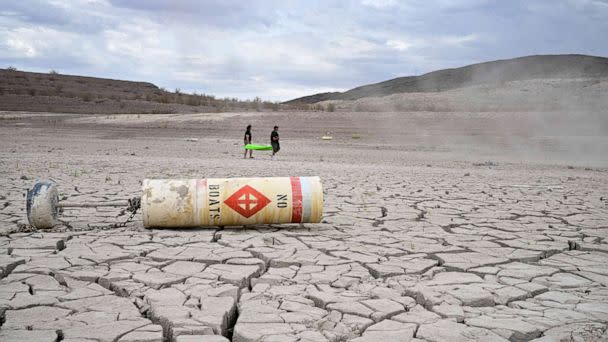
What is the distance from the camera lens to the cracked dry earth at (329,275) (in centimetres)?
280

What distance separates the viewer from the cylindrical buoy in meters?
4.66

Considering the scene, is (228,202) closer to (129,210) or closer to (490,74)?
(129,210)

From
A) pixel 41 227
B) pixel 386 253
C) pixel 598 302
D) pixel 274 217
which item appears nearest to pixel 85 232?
pixel 41 227

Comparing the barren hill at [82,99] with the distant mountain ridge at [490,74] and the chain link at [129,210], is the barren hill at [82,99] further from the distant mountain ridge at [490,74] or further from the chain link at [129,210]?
the chain link at [129,210]

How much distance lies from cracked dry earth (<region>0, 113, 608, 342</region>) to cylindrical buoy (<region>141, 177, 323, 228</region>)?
0.44ft

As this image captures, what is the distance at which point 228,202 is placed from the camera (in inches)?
185

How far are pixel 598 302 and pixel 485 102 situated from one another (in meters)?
29.4

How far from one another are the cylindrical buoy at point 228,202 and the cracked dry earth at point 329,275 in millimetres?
135

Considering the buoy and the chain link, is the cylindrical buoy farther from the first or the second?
the chain link

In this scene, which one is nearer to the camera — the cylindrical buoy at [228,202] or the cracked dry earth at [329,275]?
the cracked dry earth at [329,275]

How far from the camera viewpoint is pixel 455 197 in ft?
24.5

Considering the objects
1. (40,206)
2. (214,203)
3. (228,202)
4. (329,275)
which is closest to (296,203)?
(228,202)

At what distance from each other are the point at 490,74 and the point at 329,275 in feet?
170

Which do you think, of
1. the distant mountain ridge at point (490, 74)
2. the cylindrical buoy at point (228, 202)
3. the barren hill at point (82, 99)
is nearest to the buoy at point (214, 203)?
the cylindrical buoy at point (228, 202)
